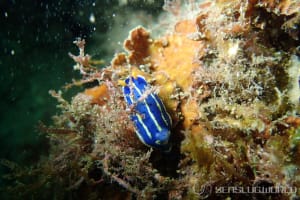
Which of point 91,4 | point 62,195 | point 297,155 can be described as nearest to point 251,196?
point 297,155

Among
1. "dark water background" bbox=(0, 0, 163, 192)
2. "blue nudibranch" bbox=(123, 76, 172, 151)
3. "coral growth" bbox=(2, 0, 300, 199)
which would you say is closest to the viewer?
"coral growth" bbox=(2, 0, 300, 199)

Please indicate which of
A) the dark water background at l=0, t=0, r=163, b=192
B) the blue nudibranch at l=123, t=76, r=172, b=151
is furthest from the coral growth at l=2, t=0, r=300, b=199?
the dark water background at l=0, t=0, r=163, b=192

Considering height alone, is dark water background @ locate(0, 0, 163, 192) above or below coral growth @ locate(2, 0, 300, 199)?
above

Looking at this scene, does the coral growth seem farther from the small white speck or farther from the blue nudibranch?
the small white speck

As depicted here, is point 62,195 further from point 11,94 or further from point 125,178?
point 11,94

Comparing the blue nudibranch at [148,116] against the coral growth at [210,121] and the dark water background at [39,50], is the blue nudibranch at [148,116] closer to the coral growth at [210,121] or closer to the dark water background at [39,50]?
the coral growth at [210,121]

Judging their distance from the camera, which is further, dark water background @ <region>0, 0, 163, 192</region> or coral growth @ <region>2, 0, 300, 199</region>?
dark water background @ <region>0, 0, 163, 192</region>

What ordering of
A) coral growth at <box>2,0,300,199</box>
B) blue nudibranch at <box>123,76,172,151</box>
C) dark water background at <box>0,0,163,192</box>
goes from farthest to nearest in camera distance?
dark water background at <box>0,0,163,192</box>, blue nudibranch at <box>123,76,172,151</box>, coral growth at <box>2,0,300,199</box>
